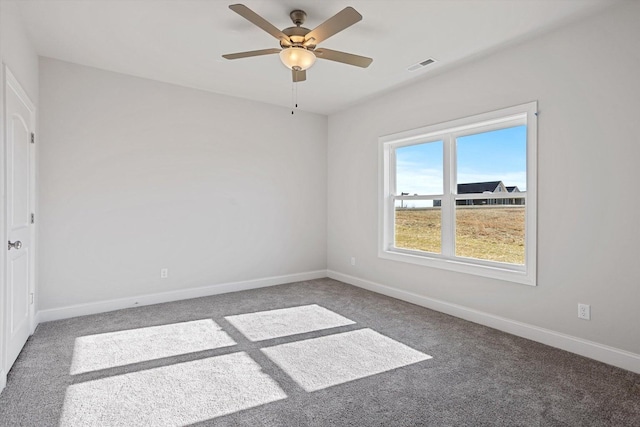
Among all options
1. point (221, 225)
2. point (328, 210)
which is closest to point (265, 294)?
point (221, 225)

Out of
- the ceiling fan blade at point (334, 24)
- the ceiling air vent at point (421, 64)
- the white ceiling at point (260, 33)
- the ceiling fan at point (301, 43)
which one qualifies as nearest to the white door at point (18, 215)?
the white ceiling at point (260, 33)

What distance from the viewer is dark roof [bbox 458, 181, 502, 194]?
11.8 ft

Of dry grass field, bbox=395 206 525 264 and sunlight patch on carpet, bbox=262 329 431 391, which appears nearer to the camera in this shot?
sunlight patch on carpet, bbox=262 329 431 391

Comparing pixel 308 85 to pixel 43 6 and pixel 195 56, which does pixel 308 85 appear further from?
pixel 43 6

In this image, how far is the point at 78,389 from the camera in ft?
7.29

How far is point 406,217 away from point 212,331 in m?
2.78

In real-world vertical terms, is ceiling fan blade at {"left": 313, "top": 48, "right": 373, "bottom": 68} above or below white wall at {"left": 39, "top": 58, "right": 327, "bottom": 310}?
above

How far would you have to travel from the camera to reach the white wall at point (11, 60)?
7.39 ft

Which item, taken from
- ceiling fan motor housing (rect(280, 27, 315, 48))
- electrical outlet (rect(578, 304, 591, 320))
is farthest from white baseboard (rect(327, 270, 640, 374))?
ceiling fan motor housing (rect(280, 27, 315, 48))

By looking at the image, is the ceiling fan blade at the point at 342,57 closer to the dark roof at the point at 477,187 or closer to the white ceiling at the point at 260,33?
the white ceiling at the point at 260,33

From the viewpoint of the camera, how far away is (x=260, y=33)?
9.93 feet

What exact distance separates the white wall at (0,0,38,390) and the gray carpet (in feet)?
2.00

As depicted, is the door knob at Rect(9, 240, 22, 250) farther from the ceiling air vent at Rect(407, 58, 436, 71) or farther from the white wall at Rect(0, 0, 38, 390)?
the ceiling air vent at Rect(407, 58, 436, 71)

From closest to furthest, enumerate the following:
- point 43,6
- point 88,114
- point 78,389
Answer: point 78,389 < point 43,6 < point 88,114
